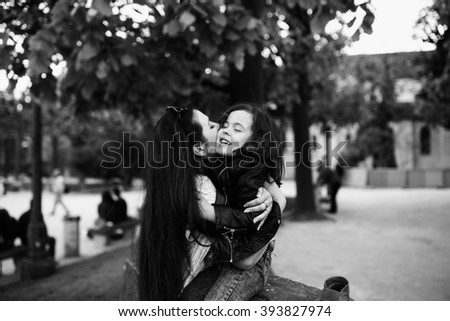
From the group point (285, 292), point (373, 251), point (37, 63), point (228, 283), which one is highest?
point (37, 63)

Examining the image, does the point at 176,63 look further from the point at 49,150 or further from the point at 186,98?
the point at 49,150

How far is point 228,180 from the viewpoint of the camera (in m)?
1.94

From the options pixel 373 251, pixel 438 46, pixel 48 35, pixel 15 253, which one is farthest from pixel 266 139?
pixel 438 46

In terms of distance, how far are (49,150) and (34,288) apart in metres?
33.4

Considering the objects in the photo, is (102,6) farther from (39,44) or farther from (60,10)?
(39,44)

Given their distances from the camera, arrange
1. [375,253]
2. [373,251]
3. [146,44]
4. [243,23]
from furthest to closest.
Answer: [373,251] < [375,253] < [146,44] < [243,23]

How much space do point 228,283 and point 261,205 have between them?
1.50 feet

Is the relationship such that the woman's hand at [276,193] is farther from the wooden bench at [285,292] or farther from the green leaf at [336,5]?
the green leaf at [336,5]

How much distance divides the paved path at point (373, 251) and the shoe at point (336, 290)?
1.01 m

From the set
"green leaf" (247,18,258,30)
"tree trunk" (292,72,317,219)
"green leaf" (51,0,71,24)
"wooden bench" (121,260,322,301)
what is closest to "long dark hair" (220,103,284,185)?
"wooden bench" (121,260,322,301)

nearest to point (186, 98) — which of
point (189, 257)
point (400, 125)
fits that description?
point (189, 257)

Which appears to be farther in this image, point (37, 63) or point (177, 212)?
point (37, 63)

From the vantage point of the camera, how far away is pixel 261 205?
6.15ft

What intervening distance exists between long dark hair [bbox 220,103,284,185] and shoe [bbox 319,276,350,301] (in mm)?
584
